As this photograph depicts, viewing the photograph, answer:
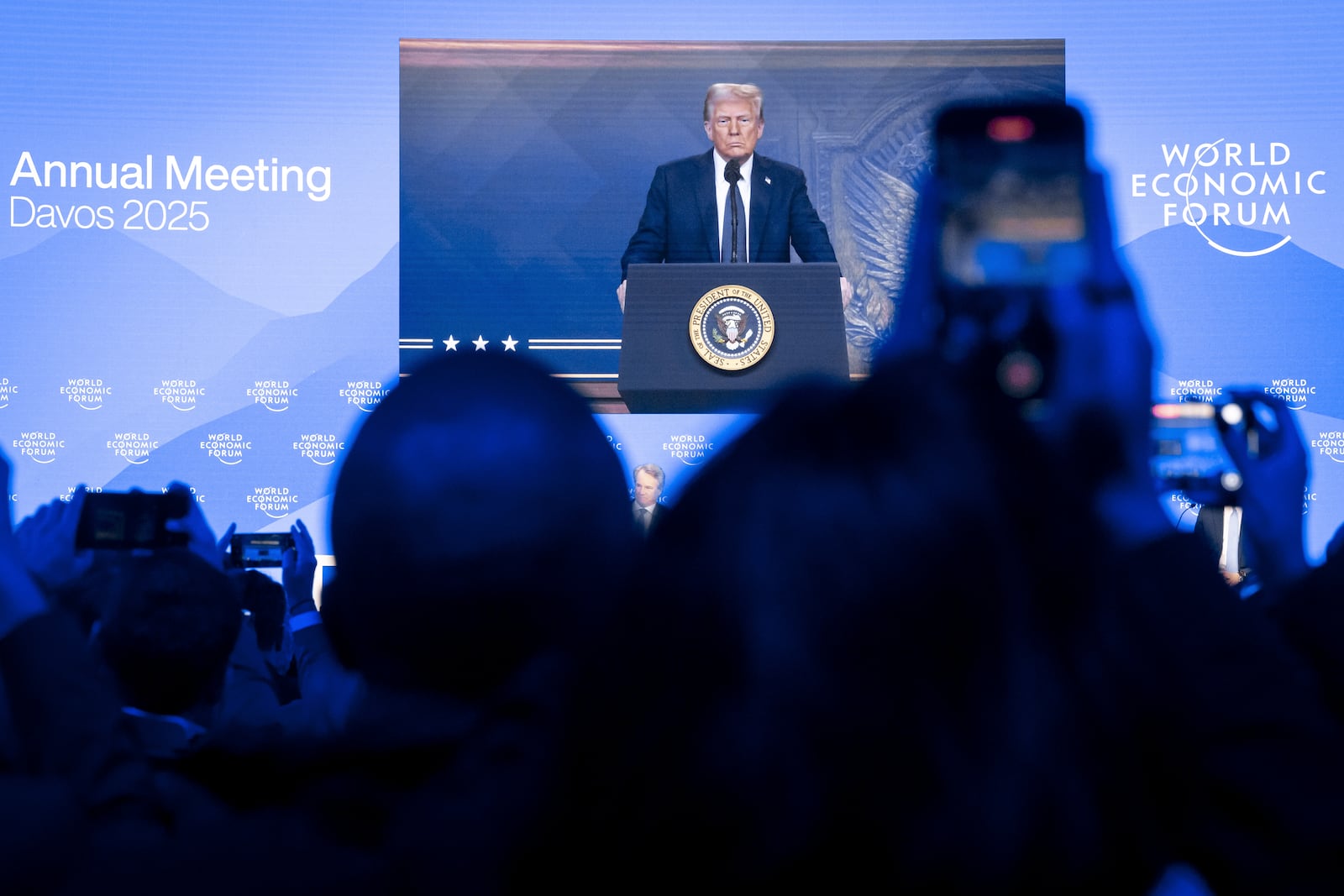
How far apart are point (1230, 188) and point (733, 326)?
317 centimetres

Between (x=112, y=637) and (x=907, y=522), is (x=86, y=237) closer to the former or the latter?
(x=112, y=637)

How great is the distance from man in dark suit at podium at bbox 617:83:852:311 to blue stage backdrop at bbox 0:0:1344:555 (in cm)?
23

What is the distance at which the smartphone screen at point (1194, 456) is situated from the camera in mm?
1331

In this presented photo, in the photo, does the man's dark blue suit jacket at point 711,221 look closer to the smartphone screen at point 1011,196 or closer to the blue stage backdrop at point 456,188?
the blue stage backdrop at point 456,188

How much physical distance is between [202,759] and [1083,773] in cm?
71

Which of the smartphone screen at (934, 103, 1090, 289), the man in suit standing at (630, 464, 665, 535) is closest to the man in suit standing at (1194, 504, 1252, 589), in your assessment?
the man in suit standing at (630, 464, 665, 535)

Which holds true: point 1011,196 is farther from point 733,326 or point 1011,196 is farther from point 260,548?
point 260,548

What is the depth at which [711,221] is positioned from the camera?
5.99 meters

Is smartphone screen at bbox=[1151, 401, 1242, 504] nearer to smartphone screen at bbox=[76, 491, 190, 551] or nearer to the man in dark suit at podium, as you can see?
smartphone screen at bbox=[76, 491, 190, 551]

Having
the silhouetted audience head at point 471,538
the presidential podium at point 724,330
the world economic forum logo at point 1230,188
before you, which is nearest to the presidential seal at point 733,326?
the presidential podium at point 724,330

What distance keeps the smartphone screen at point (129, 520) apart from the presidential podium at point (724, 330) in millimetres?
1871

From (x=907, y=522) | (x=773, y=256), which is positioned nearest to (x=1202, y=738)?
(x=907, y=522)

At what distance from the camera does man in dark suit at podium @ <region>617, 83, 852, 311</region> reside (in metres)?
5.94

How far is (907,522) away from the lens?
1.60ft
